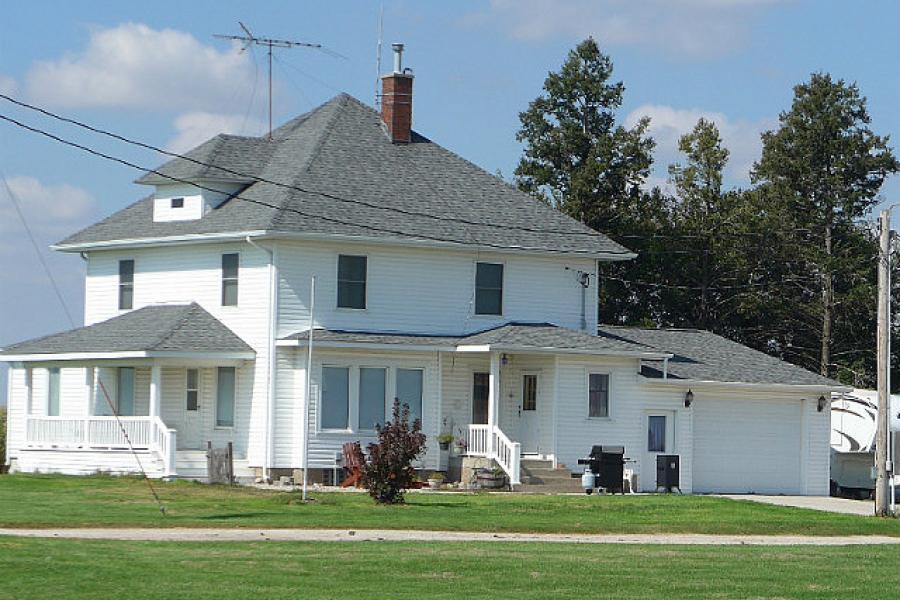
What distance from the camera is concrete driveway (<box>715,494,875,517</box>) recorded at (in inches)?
1497

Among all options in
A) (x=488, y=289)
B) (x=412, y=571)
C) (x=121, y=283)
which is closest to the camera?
(x=412, y=571)

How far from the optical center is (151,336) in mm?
42094

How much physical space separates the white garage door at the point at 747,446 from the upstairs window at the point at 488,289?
6.07m

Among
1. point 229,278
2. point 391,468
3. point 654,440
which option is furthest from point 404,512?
point 654,440

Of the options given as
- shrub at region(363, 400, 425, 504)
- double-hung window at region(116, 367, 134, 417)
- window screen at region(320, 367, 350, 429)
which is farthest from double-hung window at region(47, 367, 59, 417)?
shrub at region(363, 400, 425, 504)

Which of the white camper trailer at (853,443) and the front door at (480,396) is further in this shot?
the white camper trailer at (853,443)

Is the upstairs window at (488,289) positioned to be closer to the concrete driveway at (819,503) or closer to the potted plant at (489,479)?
the potted plant at (489,479)

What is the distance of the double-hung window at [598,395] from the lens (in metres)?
43.9

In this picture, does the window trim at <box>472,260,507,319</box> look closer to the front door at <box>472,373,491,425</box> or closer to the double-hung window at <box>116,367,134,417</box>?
the front door at <box>472,373,491,425</box>

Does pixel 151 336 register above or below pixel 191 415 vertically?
above

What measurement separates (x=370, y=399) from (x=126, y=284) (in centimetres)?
850

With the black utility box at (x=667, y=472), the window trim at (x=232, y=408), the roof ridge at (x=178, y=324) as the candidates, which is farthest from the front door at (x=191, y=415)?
the black utility box at (x=667, y=472)

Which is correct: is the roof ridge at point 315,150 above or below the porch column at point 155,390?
above

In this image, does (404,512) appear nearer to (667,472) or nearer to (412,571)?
(412,571)
